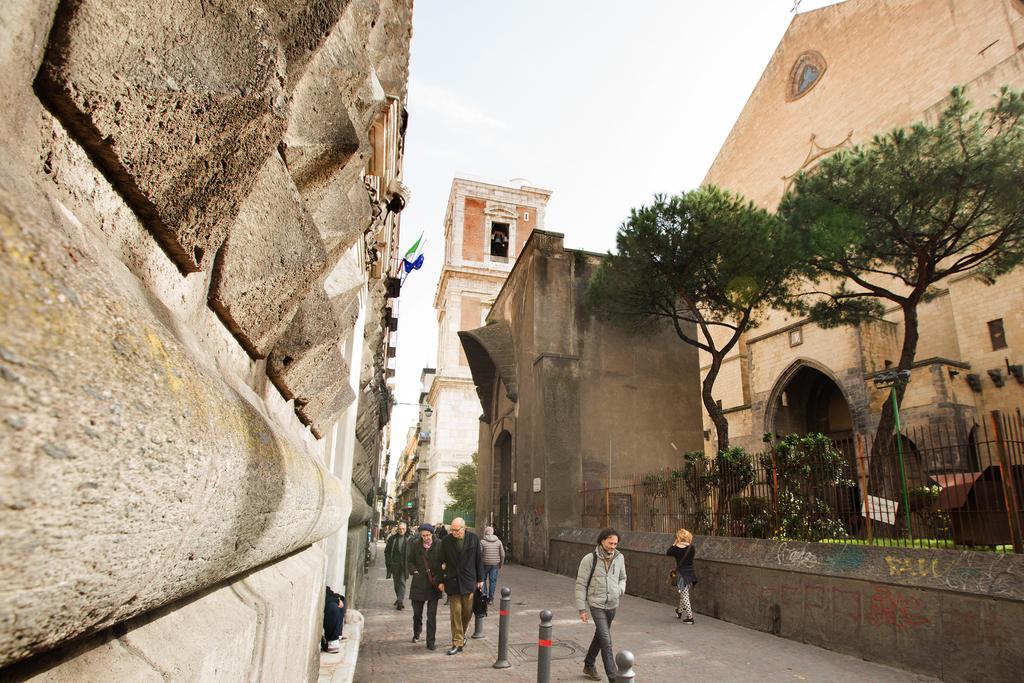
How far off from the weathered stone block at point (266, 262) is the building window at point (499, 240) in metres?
44.6

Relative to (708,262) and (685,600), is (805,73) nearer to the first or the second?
(708,262)

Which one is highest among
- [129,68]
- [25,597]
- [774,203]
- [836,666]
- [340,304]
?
[774,203]

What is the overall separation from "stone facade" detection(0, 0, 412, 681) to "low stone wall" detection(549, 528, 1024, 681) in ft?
21.6

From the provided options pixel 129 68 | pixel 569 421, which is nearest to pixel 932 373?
pixel 569 421

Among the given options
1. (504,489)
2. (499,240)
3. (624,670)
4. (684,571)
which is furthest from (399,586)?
(499,240)

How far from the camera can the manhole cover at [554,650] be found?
6.84 m

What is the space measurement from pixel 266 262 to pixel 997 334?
77.1ft

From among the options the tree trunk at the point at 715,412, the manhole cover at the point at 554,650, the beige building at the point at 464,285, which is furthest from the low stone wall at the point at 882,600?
the beige building at the point at 464,285

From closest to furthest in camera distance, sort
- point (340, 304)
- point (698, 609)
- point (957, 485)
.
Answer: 1. point (340, 304)
2. point (957, 485)
3. point (698, 609)

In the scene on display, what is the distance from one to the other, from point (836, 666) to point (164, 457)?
7577 millimetres

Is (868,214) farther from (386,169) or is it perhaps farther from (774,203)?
(774,203)

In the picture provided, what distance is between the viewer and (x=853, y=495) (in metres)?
8.93

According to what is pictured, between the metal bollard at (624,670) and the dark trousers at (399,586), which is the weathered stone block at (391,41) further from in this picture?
the dark trousers at (399,586)

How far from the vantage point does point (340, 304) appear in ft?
8.07
